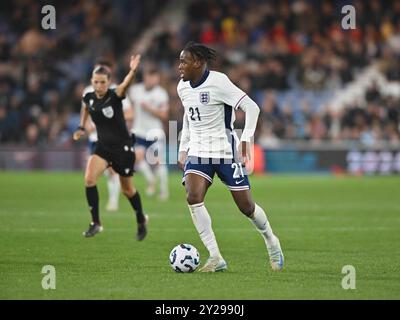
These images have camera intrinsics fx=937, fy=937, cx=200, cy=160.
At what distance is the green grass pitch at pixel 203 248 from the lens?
8.83 meters

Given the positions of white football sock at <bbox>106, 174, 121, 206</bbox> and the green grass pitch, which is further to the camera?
white football sock at <bbox>106, 174, 121, 206</bbox>

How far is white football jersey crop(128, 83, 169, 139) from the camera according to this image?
67.2ft

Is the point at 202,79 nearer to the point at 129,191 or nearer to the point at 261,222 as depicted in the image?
the point at 261,222

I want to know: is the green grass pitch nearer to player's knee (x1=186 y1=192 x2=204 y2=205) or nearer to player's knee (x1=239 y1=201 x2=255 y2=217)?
player's knee (x1=239 y1=201 x2=255 y2=217)

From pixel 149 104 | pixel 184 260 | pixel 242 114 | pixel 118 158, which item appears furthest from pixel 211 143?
pixel 242 114

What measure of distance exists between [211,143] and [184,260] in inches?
51.6

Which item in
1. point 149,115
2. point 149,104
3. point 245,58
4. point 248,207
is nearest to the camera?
point 248,207

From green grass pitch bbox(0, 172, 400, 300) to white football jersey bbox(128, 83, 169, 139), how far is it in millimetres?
1533

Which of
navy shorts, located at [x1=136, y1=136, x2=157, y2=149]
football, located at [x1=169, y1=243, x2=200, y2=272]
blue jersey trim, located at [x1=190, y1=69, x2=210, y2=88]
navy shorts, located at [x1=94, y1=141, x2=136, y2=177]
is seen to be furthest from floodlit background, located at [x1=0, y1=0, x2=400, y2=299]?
blue jersey trim, located at [x1=190, y1=69, x2=210, y2=88]

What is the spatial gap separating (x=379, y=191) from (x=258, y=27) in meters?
12.8

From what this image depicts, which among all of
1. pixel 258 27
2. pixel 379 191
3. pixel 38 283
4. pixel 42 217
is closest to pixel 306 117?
pixel 258 27

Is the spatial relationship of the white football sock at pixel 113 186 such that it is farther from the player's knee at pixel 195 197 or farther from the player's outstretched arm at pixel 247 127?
the player's outstretched arm at pixel 247 127

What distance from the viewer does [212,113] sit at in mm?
10234
